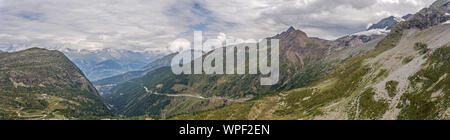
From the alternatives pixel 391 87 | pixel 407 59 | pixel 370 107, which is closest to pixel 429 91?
pixel 370 107

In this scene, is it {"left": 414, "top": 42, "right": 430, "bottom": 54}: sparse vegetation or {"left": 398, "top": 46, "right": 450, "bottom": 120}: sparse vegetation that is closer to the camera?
{"left": 398, "top": 46, "right": 450, "bottom": 120}: sparse vegetation

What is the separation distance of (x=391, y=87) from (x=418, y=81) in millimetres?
11486

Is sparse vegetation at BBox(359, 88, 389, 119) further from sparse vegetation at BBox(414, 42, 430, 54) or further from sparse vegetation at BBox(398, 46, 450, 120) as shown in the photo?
sparse vegetation at BBox(414, 42, 430, 54)

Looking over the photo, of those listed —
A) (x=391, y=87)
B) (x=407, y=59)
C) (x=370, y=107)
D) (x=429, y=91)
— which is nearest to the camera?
(x=429, y=91)

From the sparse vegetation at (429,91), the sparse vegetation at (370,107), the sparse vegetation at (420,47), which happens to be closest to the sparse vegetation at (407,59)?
the sparse vegetation at (420,47)

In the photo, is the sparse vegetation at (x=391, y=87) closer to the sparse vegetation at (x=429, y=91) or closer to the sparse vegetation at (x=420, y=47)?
the sparse vegetation at (x=429, y=91)

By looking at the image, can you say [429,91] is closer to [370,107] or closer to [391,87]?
[370,107]

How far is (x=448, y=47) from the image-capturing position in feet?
459

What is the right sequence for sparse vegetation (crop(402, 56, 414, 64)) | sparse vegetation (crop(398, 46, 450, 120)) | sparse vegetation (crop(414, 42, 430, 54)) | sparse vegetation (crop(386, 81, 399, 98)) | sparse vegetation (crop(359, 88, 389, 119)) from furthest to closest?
sparse vegetation (crop(414, 42, 430, 54))
sparse vegetation (crop(402, 56, 414, 64))
sparse vegetation (crop(386, 81, 399, 98))
sparse vegetation (crop(359, 88, 389, 119))
sparse vegetation (crop(398, 46, 450, 120))

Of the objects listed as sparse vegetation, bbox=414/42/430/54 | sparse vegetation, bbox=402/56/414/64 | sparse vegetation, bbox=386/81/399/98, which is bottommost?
sparse vegetation, bbox=386/81/399/98

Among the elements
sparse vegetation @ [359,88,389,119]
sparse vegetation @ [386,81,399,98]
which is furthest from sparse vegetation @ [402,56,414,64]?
sparse vegetation @ [359,88,389,119]

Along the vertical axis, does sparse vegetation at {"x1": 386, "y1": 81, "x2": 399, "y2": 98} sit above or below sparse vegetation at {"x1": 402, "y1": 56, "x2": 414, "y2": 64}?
below
